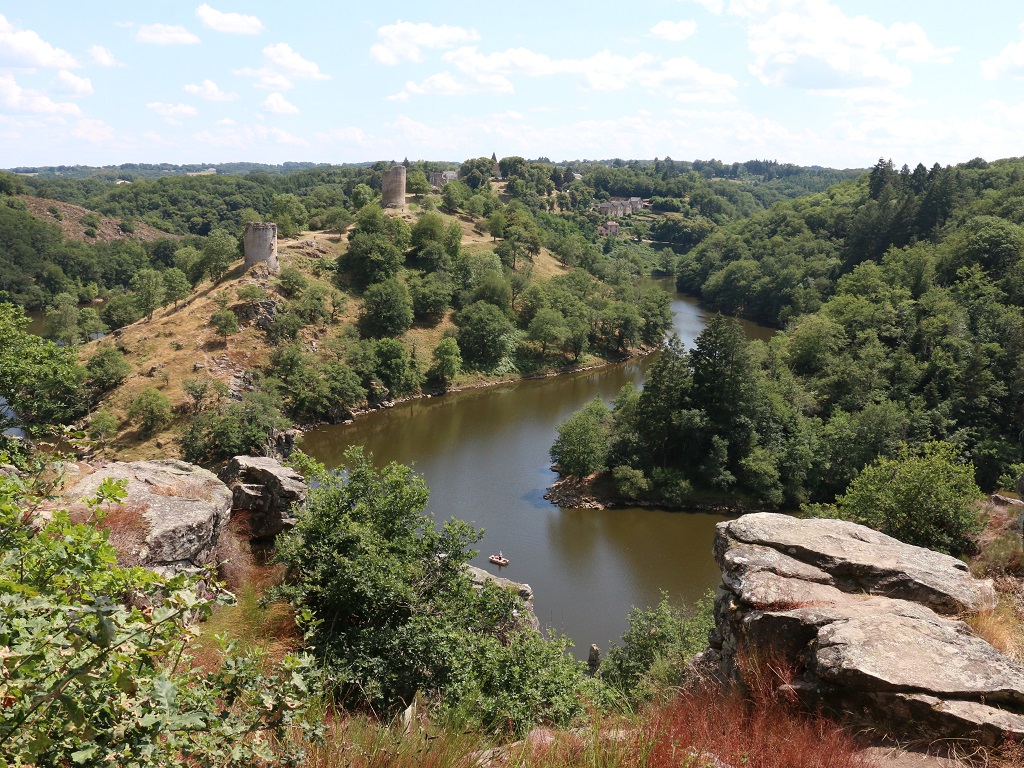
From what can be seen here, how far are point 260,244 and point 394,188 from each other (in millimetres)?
20413

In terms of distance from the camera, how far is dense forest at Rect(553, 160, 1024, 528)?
26.7m

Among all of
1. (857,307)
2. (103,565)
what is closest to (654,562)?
(103,565)

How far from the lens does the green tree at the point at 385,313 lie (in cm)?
4153

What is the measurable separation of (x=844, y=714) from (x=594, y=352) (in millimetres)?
44204

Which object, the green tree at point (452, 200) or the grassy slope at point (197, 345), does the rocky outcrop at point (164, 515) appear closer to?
the grassy slope at point (197, 345)

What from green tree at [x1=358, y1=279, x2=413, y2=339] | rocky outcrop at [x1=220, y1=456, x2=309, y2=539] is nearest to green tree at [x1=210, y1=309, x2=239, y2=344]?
green tree at [x1=358, y1=279, x2=413, y2=339]

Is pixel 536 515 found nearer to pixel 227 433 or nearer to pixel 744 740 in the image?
pixel 227 433

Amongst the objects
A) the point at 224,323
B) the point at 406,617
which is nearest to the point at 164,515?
the point at 406,617

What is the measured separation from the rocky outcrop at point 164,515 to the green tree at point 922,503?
525 inches

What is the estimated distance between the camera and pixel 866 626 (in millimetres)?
6398

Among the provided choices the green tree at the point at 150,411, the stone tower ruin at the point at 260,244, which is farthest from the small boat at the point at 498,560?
the stone tower ruin at the point at 260,244

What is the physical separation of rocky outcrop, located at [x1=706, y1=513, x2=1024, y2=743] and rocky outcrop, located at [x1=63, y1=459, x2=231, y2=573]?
6.65 metres

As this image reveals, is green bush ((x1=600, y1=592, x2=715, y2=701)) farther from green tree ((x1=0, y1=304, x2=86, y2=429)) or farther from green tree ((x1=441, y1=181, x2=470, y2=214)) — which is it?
green tree ((x1=441, y1=181, x2=470, y2=214))

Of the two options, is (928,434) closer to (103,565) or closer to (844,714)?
(844,714)
